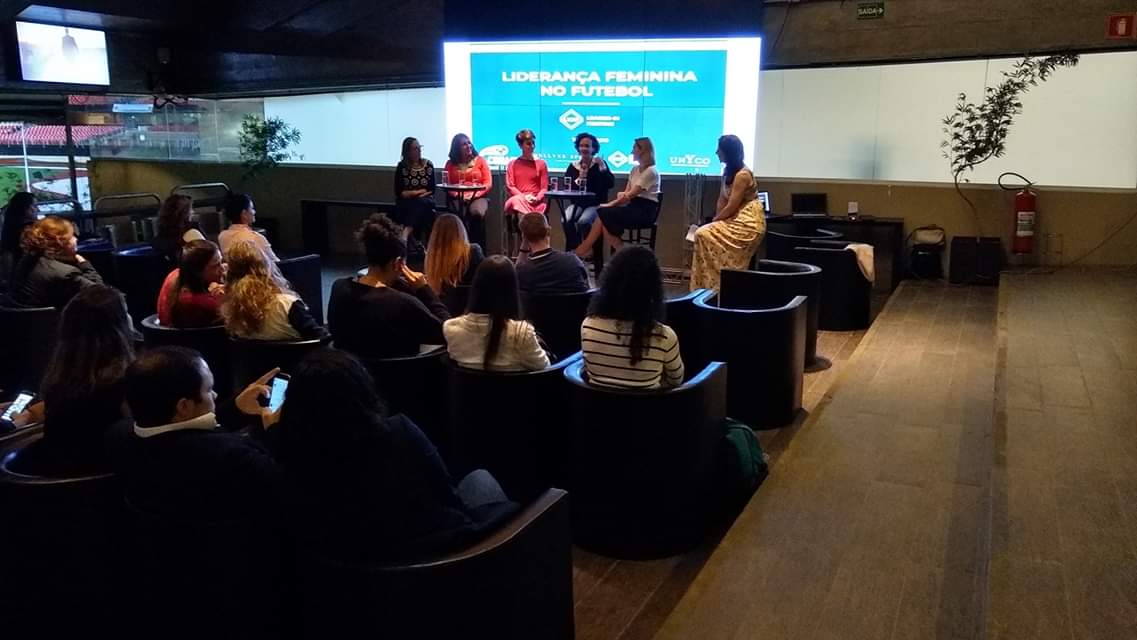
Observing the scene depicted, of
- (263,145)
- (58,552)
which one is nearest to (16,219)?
(58,552)

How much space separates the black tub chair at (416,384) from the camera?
3.27 m

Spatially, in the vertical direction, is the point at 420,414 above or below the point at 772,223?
below

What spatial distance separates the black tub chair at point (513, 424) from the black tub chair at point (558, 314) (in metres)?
1.15

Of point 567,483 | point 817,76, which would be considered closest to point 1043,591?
point 567,483

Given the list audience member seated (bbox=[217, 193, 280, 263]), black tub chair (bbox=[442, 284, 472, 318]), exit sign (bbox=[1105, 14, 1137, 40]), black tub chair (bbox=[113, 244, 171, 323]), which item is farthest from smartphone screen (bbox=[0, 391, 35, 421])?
exit sign (bbox=[1105, 14, 1137, 40])

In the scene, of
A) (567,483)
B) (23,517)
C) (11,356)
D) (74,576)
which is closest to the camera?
(23,517)

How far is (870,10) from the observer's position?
7559 mm

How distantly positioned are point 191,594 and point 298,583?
27cm

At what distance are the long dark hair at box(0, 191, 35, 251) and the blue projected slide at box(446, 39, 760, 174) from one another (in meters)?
4.57

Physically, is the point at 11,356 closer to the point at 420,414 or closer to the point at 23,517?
the point at 420,414

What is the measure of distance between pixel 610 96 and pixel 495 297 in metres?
5.64

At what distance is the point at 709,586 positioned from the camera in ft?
8.30

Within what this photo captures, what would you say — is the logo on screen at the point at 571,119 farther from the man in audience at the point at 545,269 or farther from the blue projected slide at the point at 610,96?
the man in audience at the point at 545,269

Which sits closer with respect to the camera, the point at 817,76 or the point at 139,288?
the point at 139,288
